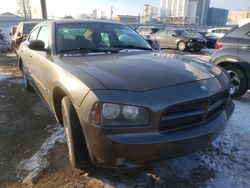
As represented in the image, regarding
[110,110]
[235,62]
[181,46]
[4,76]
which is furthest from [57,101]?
[181,46]

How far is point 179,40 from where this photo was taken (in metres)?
18.6

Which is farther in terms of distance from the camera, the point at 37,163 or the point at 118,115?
the point at 37,163

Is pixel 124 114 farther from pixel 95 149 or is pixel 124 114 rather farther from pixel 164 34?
pixel 164 34

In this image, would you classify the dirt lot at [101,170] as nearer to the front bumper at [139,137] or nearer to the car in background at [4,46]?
the front bumper at [139,137]

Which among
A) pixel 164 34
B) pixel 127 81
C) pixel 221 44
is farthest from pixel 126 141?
pixel 164 34

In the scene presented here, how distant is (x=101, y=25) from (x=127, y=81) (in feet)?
7.04

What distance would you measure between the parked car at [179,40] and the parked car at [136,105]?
50.0 feet

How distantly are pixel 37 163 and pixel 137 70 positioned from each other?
164cm

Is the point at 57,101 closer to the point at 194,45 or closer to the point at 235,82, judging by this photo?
the point at 235,82

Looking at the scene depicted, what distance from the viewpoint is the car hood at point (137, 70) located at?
264 cm

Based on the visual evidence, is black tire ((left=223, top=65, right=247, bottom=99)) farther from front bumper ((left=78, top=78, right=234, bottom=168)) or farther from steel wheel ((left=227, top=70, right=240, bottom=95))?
front bumper ((left=78, top=78, right=234, bottom=168))

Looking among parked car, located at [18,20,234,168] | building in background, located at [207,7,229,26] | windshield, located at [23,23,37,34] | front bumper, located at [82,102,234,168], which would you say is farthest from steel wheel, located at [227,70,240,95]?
building in background, located at [207,7,229,26]

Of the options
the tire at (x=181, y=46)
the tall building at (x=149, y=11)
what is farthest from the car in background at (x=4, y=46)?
the tall building at (x=149, y=11)

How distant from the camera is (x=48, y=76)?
12.2 feet
